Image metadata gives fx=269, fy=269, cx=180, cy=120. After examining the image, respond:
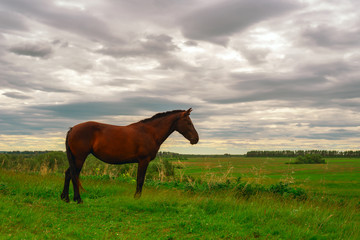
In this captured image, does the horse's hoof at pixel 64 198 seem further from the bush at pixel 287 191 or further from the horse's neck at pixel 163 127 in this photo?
the bush at pixel 287 191

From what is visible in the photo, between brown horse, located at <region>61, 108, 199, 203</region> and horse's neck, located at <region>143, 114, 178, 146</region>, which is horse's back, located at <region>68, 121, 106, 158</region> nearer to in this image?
brown horse, located at <region>61, 108, 199, 203</region>

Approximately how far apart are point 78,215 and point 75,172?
2.04 metres

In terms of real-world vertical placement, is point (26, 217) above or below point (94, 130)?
below

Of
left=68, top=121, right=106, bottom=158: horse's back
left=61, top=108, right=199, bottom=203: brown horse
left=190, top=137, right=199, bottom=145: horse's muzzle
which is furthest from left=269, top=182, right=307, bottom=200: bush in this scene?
left=68, top=121, right=106, bottom=158: horse's back

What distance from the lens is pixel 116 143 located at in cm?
958

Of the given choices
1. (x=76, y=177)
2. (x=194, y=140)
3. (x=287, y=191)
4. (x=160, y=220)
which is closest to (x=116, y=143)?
(x=76, y=177)

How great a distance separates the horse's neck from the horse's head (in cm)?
23

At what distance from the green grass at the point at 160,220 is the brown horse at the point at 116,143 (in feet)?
3.31

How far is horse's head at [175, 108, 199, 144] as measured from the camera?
407 inches

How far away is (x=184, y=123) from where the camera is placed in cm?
1036

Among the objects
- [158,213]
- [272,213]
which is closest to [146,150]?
[158,213]

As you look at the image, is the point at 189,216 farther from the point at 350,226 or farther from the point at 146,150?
the point at 350,226

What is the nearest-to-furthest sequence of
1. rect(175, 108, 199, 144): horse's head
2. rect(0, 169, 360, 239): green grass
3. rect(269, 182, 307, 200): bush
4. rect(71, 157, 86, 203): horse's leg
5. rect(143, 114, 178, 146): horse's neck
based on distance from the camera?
rect(0, 169, 360, 239): green grass
rect(71, 157, 86, 203): horse's leg
rect(143, 114, 178, 146): horse's neck
rect(175, 108, 199, 144): horse's head
rect(269, 182, 307, 200): bush

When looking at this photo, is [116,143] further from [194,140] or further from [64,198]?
[194,140]
